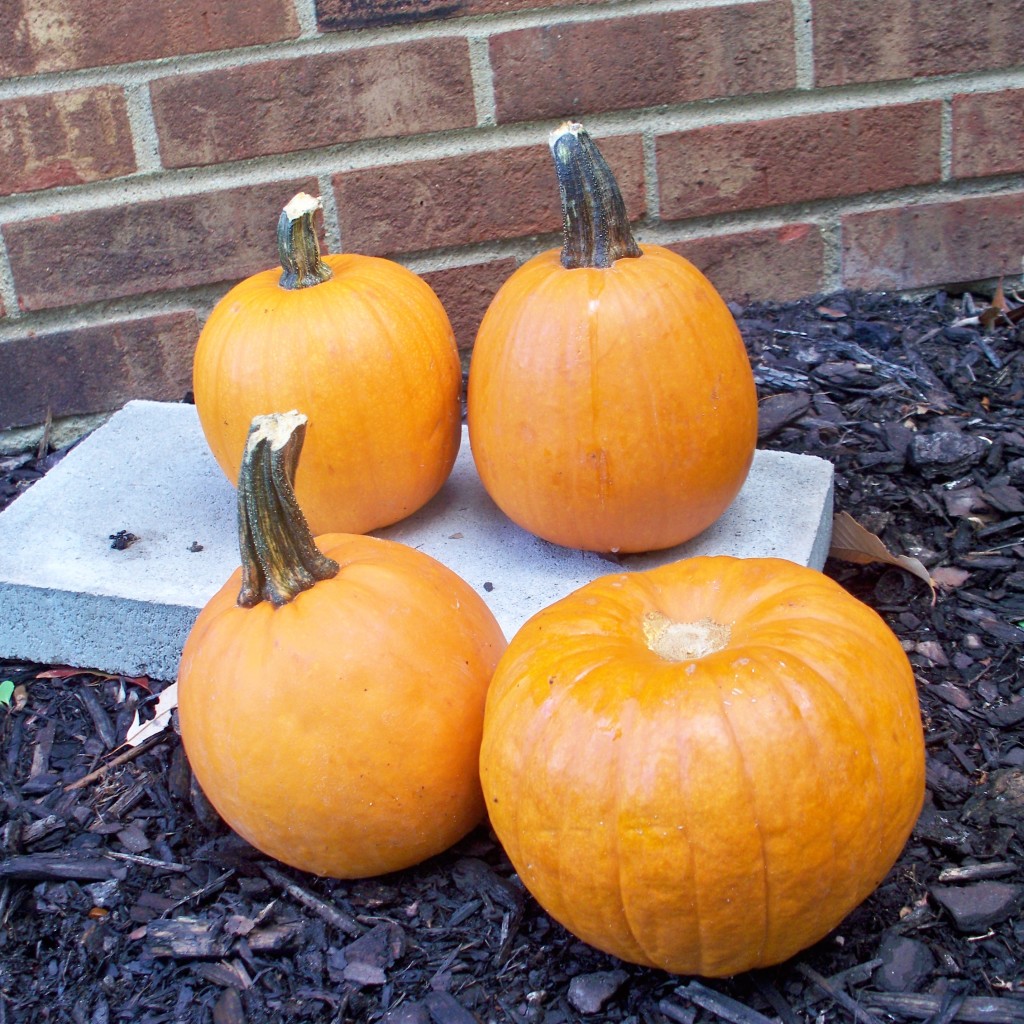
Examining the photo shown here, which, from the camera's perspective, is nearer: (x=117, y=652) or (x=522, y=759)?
(x=522, y=759)

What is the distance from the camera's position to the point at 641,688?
1283mm

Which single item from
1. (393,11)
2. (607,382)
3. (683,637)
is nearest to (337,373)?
(607,382)

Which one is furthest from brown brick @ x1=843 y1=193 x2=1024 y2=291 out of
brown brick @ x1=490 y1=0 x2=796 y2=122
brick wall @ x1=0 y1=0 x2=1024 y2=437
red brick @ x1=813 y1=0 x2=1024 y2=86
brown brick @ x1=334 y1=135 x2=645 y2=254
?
brown brick @ x1=334 y1=135 x2=645 y2=254

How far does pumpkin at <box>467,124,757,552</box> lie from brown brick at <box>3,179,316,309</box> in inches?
36.9

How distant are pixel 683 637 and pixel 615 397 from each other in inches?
19.6

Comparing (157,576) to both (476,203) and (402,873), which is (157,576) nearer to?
(402,873)

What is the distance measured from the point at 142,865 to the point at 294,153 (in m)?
1.56

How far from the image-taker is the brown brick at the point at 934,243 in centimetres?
285

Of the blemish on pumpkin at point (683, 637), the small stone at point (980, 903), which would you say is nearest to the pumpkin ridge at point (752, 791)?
the blemish on pumpkin at point (683, 637)

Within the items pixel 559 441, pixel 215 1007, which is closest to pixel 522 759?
pixel 215 1007

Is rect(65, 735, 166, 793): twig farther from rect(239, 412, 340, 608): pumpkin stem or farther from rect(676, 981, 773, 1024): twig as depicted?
rect(676, 981, 773, 1024): twig

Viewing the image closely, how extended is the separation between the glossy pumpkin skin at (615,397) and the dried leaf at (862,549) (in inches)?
13.4

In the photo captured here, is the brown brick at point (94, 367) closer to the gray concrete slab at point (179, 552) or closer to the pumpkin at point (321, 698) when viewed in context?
the gray concrete slab at point (179, 552)

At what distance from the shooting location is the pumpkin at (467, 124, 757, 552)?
177 cm
